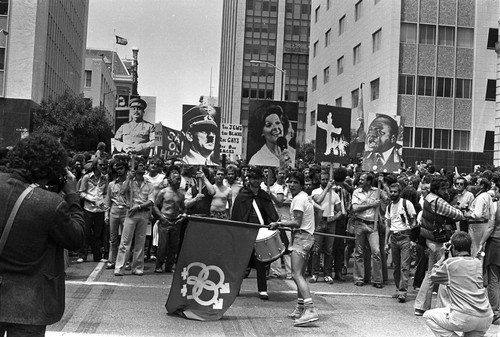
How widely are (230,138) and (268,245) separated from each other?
8.51 m

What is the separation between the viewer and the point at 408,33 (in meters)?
39.1

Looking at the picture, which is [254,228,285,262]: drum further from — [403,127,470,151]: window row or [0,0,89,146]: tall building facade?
[403,127,470,151]: window row

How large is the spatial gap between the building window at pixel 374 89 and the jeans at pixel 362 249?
31.3 m

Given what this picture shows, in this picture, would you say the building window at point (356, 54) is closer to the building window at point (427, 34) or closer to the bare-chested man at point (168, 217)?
the building window at point (427, 34)

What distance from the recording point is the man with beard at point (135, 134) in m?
12.6

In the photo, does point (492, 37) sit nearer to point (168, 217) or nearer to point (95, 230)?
point (168, 217)

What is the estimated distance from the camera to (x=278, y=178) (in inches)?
495

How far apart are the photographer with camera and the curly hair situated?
3900mm

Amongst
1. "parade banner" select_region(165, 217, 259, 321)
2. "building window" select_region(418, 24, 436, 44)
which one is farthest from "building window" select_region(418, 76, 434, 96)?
"parade banner" select_region(165, 217, 259, 321)

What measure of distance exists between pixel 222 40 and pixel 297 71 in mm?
31875

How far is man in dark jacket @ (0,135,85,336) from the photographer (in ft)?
12.1

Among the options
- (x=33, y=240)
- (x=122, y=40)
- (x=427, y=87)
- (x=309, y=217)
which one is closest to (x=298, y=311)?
(x=309, y=217)

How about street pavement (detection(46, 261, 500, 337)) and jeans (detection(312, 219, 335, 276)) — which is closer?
street pavement (detection(46, 261, 500, 337))

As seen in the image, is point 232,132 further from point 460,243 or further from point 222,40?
point 222,40
